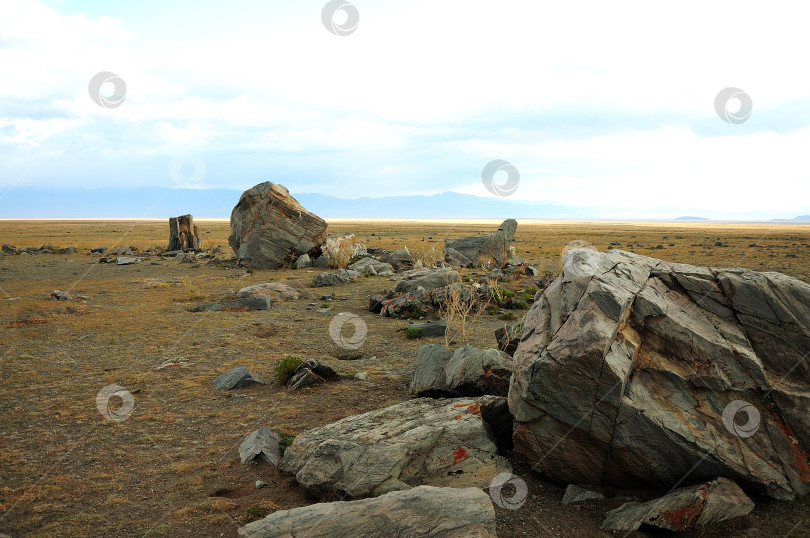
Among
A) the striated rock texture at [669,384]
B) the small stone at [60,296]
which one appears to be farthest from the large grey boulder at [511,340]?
the small stone at [60,296]

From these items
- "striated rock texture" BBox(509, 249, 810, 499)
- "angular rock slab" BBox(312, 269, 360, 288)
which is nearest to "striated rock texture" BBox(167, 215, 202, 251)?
"angular rock slab" BBox(312, 269, 360, 288)

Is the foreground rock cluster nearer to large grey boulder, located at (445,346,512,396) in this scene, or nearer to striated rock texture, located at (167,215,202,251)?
large grey boulder, located at (445,346,512,396)

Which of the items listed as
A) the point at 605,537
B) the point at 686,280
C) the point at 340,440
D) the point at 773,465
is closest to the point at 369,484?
the point at 340,440

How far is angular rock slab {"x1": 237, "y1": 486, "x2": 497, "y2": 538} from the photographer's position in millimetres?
4523

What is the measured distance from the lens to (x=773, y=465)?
5.66 meters

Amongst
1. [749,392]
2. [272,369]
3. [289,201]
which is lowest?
[272,369]

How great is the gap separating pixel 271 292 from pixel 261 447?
487 inches

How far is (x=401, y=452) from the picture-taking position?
6.08 metres

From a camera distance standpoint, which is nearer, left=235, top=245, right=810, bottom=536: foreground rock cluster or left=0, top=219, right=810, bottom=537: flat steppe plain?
left=235, top=245, right=810, bottom=536: foreground rock cluster

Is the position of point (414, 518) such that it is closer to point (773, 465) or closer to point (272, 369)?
point (773, 465)

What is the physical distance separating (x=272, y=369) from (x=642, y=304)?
26.1ft

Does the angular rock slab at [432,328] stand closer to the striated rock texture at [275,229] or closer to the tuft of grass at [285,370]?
the tuft of grass at [285,370]

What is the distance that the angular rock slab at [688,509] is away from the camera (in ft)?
16.8

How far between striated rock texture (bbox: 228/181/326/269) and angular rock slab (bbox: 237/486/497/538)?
23542mm
